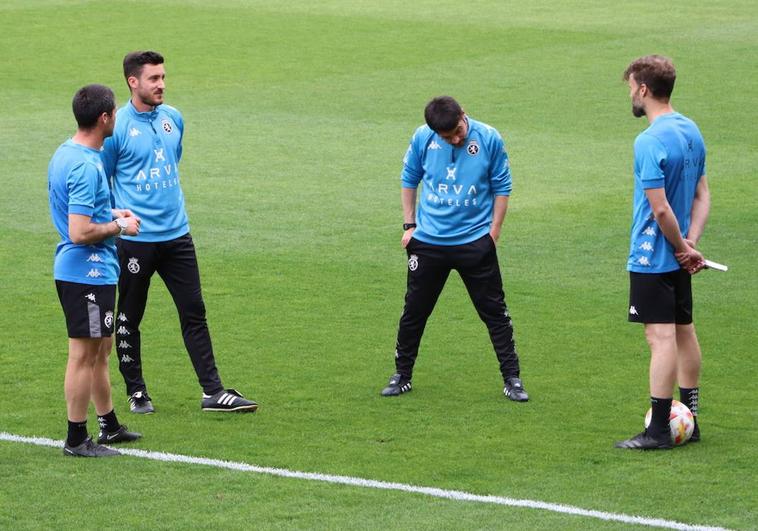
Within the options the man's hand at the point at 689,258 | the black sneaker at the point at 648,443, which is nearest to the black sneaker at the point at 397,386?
the black sneaker at the point at 648,443

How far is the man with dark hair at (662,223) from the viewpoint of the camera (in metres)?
8.20

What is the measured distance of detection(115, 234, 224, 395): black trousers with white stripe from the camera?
9352 mm

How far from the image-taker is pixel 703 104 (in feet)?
73.6

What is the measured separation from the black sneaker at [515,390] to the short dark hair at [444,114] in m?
1.68

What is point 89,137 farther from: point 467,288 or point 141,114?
point 467,288

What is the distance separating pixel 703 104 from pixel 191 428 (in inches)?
595

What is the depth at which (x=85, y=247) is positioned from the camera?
8.23 metres

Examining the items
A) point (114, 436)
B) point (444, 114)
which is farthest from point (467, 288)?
point (114, 436)

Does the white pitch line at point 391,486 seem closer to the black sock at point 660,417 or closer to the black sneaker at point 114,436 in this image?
the black sneaker at point 114,436

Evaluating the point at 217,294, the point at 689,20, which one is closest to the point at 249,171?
the point at 217,294

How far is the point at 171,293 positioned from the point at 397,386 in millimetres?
1589

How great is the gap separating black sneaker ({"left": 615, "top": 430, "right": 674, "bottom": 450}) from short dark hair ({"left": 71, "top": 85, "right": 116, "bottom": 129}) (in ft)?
11.3

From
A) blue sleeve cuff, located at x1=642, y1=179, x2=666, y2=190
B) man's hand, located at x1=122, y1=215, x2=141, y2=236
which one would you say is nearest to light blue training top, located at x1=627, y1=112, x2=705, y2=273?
blue sleeve cuff, located at x1=642, y1=179, x2=666, y2=190

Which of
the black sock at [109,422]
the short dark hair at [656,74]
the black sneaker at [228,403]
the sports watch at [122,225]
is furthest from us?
the black sneaker at [228,403]
